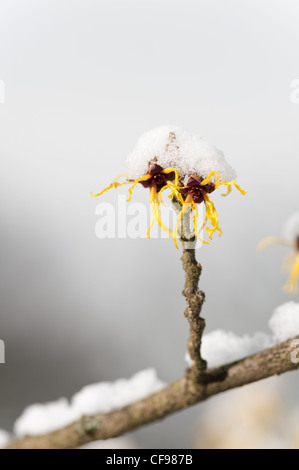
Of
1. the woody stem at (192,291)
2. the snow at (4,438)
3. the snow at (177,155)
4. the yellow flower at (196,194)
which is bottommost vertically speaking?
the snow at (4,438)

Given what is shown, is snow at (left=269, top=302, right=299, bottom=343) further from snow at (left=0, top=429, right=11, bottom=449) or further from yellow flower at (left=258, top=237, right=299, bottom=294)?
snow at (left=0, top=429, right=11, bottom=449)

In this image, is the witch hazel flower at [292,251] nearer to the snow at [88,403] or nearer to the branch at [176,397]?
the branch at [176,397]

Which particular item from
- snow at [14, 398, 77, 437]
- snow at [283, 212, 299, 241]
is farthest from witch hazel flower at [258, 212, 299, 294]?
snow at [14, 398, 77, 437]

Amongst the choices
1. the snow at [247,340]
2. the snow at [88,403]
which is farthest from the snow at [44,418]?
the snow at [247,340]

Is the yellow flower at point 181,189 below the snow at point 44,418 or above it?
above
